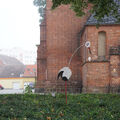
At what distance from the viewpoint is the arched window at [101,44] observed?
2209 centimetres

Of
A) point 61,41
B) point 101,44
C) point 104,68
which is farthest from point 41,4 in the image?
point 104,68

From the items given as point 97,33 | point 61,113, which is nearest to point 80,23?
point 97,33

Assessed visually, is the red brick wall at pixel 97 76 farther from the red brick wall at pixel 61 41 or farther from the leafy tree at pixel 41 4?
the leafy tree at pixel 41 4

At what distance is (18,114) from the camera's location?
8.60 metres

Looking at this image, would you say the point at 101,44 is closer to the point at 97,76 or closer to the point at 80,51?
the point at 97,76

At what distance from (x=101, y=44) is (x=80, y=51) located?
441cm

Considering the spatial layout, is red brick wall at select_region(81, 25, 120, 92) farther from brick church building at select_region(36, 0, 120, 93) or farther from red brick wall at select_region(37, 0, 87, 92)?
red brick wall at select_region(37, 0, 87, 92)

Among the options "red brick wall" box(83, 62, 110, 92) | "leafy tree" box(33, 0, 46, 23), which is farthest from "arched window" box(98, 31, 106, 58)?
"leafy tree" box(33, 0, 46, 23)

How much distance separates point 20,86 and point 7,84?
344 cm

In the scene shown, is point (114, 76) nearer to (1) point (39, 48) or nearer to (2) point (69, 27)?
(2) point (69, 27)

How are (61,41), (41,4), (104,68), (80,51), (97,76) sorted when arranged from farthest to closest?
(41,4) → (80,51) → (61,41) → (97,76) → (104,68)

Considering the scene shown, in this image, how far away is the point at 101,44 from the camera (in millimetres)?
22453

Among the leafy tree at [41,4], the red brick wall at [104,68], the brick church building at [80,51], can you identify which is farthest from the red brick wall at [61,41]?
the leafy tree at [41,4]

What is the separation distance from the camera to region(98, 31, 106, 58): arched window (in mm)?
22094
